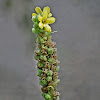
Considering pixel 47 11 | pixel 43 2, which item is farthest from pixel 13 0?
pixel 47 11

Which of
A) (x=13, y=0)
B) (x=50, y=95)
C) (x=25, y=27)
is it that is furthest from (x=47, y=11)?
(x=13, y=0)

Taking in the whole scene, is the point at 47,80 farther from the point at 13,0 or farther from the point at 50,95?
the point at 13,0

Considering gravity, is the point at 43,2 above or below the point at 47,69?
above

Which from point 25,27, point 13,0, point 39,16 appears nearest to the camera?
point 39,16

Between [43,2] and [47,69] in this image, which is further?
[43,2]

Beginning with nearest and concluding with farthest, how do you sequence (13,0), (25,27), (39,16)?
(39,16), (25,27), (13,0)

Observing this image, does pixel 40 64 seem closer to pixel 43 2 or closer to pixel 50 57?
pixel 50 57

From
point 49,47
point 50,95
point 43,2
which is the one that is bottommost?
point 50,95
